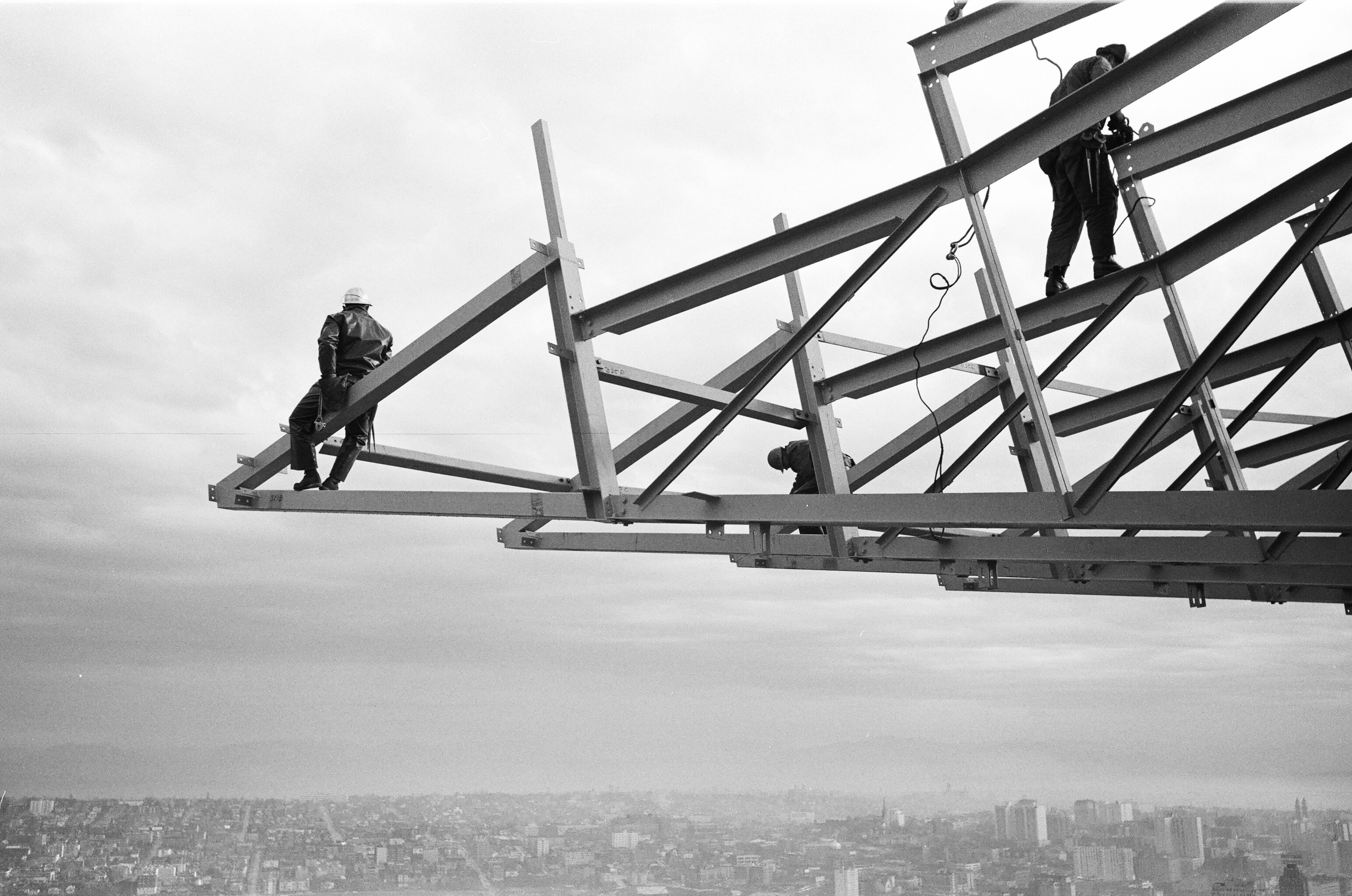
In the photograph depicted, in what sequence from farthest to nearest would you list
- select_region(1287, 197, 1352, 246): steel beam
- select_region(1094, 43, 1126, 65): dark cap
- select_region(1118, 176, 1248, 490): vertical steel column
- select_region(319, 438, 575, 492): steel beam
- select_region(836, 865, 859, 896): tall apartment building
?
1. select_region(836, 865, 859, 896): tall apartment building
2. select_region(319, 438, 575, 492): steel beam
3. select_region(1287, 197, 1352, 246): steel beam
4. select_region(1094, 43, 1126, 65): dark cap
5. select_region(1118, 176, 1248, 490): vertical steel column

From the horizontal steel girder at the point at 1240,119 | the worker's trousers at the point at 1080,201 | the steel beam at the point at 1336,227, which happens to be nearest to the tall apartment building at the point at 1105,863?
the steel beam at the point at 1336,227

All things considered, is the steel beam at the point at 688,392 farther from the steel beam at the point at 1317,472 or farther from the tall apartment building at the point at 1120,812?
the tall apartment building at the point at 1120,812

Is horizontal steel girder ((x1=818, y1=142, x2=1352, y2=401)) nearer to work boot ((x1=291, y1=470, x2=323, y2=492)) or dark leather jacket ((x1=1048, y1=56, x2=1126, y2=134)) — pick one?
dark leather jacket ((x1=1048, y1=56, x2=1126, y2=134))

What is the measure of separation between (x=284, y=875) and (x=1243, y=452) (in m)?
17.8

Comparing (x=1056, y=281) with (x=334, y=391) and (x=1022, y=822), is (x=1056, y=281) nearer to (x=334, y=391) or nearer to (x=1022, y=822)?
(x=334, y=391)

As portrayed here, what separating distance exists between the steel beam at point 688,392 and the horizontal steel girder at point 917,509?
72 centimetres

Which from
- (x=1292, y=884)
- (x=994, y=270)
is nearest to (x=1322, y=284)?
(x=994, y=270)

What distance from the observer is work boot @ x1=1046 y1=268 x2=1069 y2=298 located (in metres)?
6.83

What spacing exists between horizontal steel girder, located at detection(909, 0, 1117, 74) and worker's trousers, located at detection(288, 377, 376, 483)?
4878 mm

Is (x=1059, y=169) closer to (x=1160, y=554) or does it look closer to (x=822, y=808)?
(x=1160, y=554)

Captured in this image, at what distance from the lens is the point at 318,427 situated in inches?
337

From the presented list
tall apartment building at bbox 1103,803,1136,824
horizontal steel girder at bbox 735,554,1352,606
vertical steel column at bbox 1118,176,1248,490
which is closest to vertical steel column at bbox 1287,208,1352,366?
vertical steel column at bbox 1118,176,1248,490

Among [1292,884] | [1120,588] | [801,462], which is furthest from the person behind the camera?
[1292,884]

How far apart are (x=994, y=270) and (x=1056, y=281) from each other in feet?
5.55
